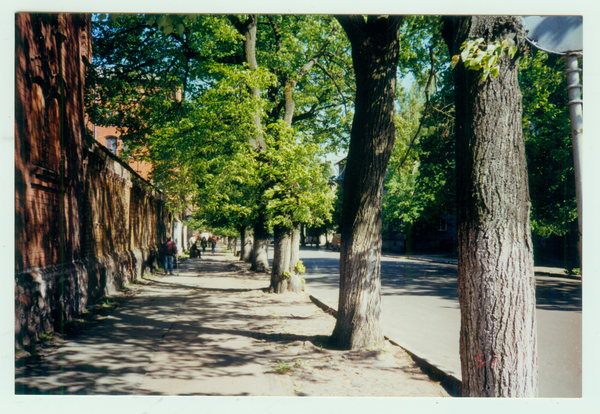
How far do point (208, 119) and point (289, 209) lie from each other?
3.33 meters

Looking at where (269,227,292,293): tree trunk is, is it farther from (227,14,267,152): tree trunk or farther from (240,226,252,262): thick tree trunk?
(240,226,252,262): thick tree trunk

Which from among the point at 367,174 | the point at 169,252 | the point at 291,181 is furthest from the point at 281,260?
the point at 169,252

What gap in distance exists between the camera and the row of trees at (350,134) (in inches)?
144

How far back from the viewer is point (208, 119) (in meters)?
11.6

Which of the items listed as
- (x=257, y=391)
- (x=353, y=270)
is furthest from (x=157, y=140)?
(x=257, y=391)

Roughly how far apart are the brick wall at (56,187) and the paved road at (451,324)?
18.9 feet

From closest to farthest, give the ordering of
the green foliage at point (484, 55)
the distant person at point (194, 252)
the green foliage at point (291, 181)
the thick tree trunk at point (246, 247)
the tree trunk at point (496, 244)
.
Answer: the green foliage at point (484, 55)
the tree trunk at point (496, 244)
the green foliage at point (291, 181)
the thick tree trunk at point (246, 247)
the distant person at point (194, 252)

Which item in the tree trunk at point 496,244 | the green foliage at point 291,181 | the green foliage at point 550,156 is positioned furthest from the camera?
the green foliage at point 550,156

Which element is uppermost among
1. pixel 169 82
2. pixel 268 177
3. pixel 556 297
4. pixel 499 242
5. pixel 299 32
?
pixel 299 32

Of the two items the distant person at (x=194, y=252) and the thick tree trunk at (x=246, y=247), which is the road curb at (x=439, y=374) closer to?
the thick tree trunk at (x=246, y=247)

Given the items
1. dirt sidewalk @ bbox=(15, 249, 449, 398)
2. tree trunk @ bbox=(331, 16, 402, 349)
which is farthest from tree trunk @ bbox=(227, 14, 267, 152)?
tree trunk @ bbox=(331, 16, 402, 349)

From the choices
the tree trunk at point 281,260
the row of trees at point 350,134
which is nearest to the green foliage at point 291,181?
the row of trees at point 350,134

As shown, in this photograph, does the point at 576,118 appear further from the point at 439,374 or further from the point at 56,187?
the point at 56,187

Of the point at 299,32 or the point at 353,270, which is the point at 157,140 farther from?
the point at 353,270
